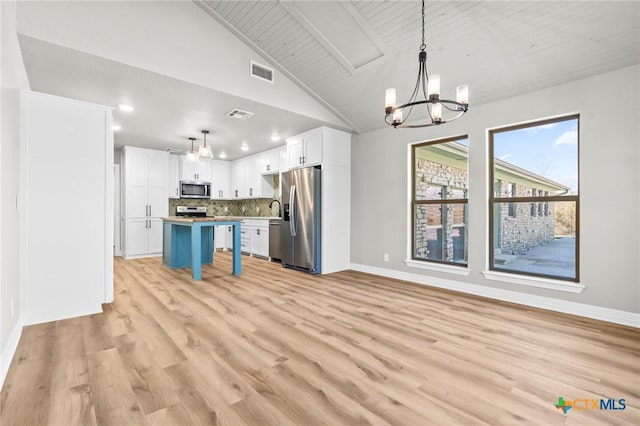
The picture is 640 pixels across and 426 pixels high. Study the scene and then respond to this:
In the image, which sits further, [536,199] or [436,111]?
[536,199]

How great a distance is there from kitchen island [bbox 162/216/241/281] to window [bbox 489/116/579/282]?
12.2 feet

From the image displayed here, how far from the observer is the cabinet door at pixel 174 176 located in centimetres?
727

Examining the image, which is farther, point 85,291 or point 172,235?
point 172,235

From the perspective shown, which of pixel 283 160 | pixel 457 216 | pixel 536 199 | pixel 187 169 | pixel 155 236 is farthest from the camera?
pixel 187 169

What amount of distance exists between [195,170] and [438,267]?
620cm

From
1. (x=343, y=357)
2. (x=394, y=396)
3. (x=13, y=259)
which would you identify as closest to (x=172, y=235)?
(x=13, y=259)

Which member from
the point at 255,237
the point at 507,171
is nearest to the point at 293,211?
the point at 255,237

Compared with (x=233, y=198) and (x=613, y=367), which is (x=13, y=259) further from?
(x=233, y=198)

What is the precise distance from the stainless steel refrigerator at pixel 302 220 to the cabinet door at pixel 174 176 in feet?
10.7

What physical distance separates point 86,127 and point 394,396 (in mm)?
3622

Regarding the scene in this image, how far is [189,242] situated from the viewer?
5500 mm

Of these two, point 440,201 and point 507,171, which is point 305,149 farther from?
point 507,171

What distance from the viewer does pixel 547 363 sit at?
2.10 m

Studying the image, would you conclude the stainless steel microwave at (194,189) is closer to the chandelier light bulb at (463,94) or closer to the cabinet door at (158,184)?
the cabinet door at (158,184)
